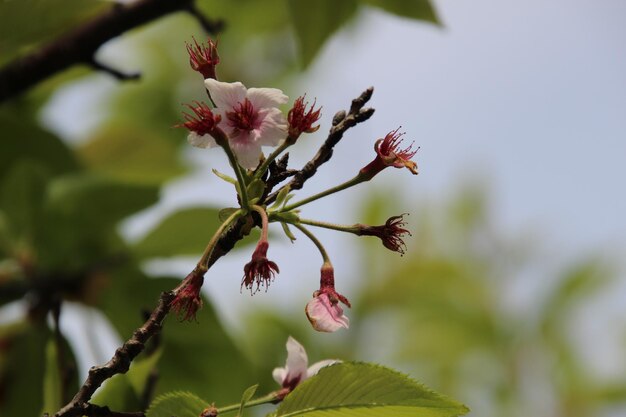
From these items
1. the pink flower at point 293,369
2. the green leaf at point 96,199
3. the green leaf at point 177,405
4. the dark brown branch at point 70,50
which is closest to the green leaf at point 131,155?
the green leaf at point 96,199

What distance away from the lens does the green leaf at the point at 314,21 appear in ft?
5.22

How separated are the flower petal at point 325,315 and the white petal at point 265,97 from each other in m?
0.22

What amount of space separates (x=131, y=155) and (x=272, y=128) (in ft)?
4.68

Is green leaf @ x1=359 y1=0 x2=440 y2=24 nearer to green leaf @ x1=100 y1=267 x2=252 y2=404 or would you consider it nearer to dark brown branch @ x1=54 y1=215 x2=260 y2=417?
green leaf @ x1=100 y1=267 x2=252 y2=404

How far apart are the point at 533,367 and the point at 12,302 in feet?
7.24

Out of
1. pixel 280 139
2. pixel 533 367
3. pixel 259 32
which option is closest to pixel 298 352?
pixel 280 139

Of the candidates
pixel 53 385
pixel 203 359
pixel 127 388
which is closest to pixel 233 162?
pixel 127 388

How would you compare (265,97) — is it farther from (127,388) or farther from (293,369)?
(127,388)

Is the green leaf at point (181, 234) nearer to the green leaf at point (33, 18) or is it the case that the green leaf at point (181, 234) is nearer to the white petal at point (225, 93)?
the green leaf at point (33, 18)

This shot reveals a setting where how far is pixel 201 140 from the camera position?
0.95m

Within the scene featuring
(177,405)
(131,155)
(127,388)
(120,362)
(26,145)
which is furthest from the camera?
(131,155)

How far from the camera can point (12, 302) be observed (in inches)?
72.6

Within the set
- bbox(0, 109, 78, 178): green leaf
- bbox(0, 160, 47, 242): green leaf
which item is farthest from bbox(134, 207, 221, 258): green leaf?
bbox(0, 109, 78, 178): green leaf

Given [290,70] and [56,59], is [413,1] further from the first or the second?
[290,70]
